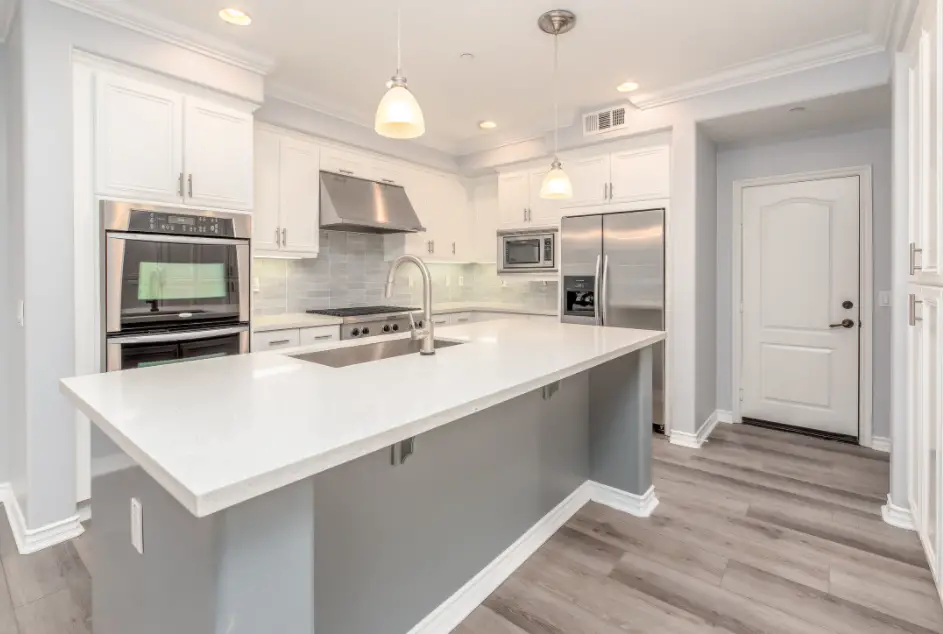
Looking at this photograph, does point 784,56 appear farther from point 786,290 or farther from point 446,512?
point 446,512

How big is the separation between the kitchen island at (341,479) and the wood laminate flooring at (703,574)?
0.57ft

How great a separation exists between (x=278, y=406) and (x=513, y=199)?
12.7 ft

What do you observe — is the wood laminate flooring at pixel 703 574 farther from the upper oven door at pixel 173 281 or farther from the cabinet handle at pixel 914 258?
the cabinet handle at pixel 914 258

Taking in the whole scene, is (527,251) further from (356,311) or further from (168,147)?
(168,147)

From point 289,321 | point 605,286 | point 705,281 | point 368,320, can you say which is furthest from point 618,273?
point 289,321

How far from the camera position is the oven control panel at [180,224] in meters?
2.58

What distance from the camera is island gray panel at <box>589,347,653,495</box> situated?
2.63 meters

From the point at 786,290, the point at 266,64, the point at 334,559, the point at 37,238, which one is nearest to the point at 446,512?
the point at 334,559

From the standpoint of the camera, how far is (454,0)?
245 centimetres

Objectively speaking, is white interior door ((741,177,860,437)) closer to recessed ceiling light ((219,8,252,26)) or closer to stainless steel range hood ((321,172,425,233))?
stainless steel range hood ((321,172,425,233))

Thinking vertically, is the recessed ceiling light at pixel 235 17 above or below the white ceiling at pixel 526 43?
below

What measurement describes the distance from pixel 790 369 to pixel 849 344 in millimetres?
446

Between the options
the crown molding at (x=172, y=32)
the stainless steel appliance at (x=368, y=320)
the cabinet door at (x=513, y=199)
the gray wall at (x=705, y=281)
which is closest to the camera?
the crown molding at (x=172, y=32)

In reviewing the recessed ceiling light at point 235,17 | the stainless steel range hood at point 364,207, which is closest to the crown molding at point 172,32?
→ the recessed ceiling light at point 235,17
